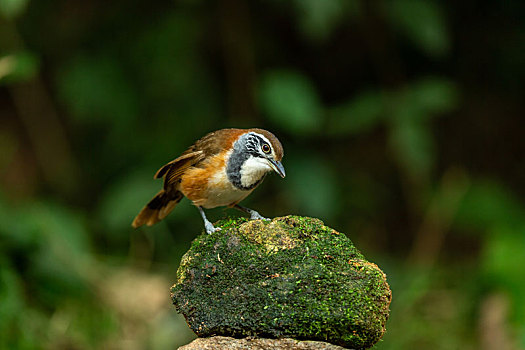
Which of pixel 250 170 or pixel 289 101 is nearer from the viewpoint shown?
pixel 250 170

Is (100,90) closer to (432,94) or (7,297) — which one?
(7,297)

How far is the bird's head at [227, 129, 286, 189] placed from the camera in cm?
399

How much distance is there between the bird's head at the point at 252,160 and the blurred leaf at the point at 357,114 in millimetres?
3563

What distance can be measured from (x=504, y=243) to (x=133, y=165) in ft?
14.1

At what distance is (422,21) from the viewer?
7.41 meters

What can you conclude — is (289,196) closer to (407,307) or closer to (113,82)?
(407,307)

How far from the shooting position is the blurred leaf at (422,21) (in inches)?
292

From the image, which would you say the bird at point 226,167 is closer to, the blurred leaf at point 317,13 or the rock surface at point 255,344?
the rock surface at point 255,344

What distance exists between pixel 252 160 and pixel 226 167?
17 centimetres

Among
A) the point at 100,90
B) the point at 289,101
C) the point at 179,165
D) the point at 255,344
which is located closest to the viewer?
the point at 255,344

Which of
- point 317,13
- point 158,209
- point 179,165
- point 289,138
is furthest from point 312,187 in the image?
point 179,165

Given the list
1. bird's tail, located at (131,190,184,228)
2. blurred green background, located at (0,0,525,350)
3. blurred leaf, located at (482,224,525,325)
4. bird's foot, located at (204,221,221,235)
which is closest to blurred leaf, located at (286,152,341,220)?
blurred green background, located at (0,0,525,350)

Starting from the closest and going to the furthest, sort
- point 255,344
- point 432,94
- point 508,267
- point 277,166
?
1. point 255,344
2. point 277,166
3. point 508,267
4. point 432,94

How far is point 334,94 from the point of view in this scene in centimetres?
837
